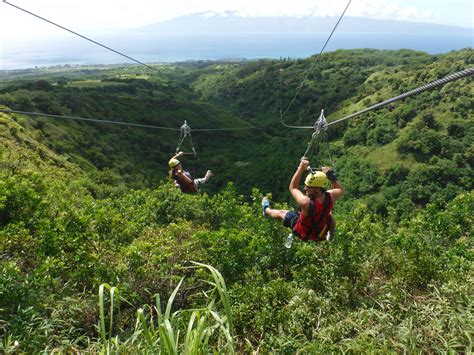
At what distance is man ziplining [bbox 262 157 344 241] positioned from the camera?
15.9 feet

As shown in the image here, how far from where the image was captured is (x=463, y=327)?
4.23 meters

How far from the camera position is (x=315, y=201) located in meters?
4.99

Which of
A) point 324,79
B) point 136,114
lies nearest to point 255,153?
point 136,114

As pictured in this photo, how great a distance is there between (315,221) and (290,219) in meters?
0.67

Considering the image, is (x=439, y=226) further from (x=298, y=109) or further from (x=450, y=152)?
(x=298, y=109)

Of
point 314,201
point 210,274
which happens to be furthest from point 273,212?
point 210,274

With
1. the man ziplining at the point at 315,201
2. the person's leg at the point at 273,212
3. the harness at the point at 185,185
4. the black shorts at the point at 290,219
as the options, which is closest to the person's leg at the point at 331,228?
the man ziplining at the point at 315,201

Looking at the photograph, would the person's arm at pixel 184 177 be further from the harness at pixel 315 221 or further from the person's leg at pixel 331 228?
the person's leg at pixel 331 228

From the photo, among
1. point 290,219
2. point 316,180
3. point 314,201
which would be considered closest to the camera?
point 316,180

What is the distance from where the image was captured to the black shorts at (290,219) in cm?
557

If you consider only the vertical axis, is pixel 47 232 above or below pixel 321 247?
above

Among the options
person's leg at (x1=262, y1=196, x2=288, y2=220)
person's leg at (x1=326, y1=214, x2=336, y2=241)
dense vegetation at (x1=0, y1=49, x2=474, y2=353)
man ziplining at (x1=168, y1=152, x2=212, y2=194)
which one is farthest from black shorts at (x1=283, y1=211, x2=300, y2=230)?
man ziplining at (x1=168, y1=152, x2=212, y2=194)

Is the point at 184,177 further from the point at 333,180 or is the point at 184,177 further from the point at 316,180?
the point at 316,180

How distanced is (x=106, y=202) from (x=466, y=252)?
11.6 m
